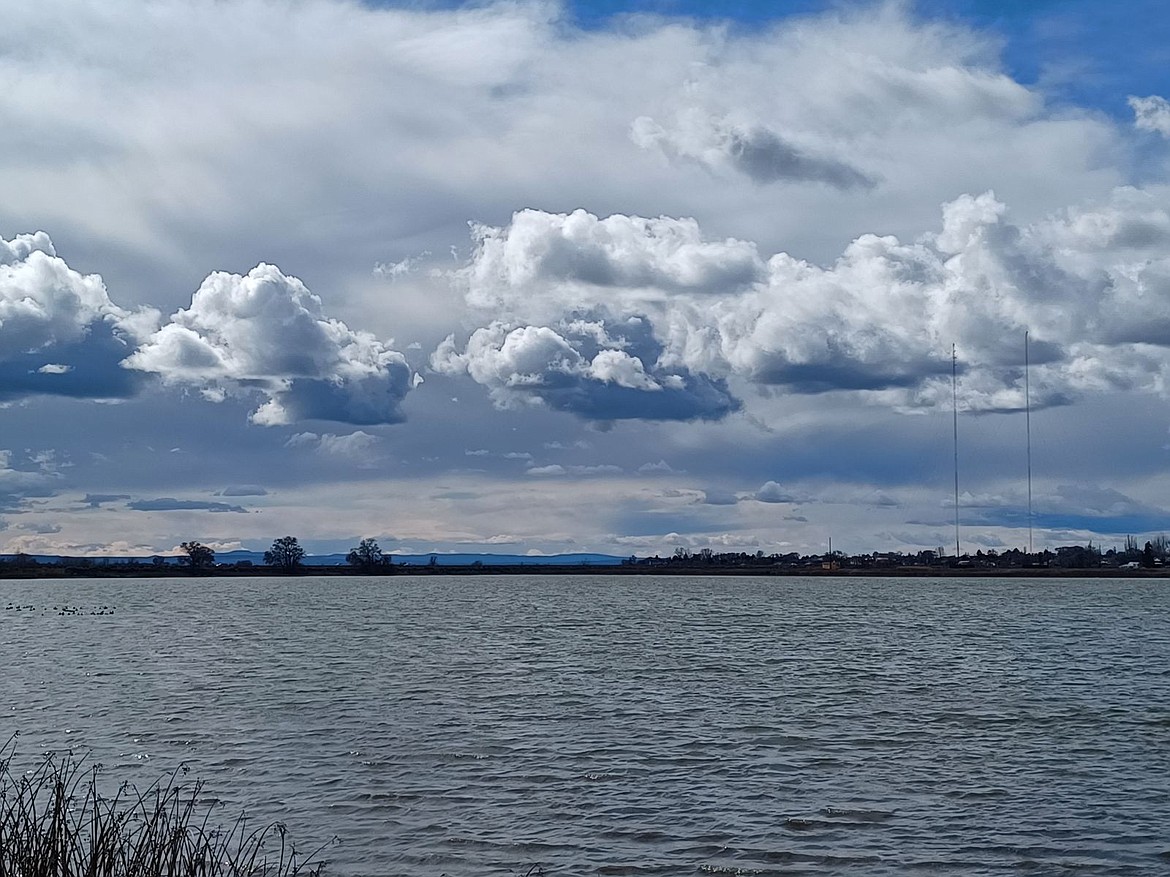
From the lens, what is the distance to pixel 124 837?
824 inches

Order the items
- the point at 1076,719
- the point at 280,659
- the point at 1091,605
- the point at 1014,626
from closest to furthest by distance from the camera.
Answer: the point at 1076,719 → the point at 280,659 → the point at 1014,626 → the point at 1091,605

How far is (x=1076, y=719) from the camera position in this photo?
39.7 m

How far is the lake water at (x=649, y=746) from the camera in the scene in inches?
931

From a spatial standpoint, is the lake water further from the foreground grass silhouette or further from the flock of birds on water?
the flock of birds on water

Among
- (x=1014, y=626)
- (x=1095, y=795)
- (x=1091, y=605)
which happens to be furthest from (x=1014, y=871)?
(x=1091, y=605)

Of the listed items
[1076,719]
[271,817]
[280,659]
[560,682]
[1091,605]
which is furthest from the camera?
[1091,605]

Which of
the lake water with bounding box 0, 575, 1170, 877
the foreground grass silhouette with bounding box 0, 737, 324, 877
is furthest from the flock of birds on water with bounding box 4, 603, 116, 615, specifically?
the foreground grass silhouette with bounding box 0, 737, 324, 877

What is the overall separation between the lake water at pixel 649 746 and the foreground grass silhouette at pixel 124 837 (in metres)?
1.16

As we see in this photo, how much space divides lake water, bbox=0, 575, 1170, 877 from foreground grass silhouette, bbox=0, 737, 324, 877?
1164 mm

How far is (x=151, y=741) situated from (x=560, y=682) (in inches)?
748

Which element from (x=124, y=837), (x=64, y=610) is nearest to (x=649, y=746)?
(x=124, y=837)

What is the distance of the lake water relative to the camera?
23.6 m

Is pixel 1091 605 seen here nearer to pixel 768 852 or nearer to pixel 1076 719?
pixel 1076 719

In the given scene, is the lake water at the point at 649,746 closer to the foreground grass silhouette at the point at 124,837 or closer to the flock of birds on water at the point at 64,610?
the foreground grass silhouette at the point at 124,837
